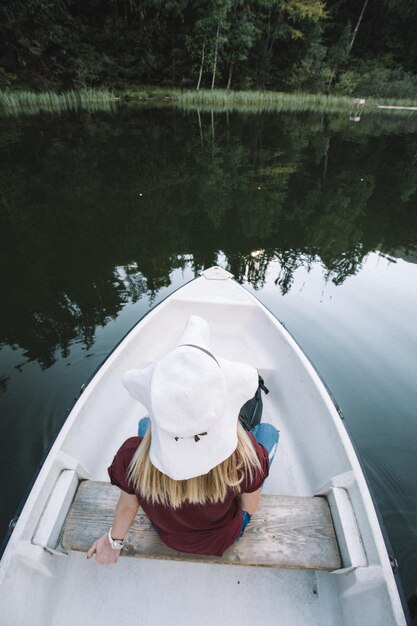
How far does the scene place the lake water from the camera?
247 cm

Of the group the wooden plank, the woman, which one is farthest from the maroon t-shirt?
the wooden plank

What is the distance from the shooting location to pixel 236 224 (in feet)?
18.4

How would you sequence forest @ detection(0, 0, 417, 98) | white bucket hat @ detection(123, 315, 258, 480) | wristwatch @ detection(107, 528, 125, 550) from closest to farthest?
white bucket hat @ detection(123, 315, 258, 480) → wristwatch @ detection(107, 528, 125, 550) → forest @ detection(0, 0, 417, 98)

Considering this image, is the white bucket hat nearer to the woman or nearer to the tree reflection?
the woman

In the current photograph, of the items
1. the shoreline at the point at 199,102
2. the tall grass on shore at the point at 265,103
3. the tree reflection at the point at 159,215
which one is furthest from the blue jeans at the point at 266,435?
the tall grass on shore at the point at 265,103

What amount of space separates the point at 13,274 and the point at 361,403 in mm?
4346

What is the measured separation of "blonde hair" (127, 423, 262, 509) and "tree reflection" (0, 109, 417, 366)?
2404 mm

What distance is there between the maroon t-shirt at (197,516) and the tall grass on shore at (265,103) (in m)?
20.1

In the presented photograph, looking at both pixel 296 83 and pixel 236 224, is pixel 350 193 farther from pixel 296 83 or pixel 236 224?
pixel 296 83

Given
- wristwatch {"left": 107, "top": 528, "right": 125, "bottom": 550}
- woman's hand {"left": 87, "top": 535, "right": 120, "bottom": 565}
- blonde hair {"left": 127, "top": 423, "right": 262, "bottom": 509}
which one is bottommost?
woman's hand {"left": 87, "top": 535, "right": 120, "bottom": 565}

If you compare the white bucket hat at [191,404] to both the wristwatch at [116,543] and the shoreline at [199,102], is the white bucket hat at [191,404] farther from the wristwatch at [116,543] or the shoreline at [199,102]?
the shoreline at [199,102]

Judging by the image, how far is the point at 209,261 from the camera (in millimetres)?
4680

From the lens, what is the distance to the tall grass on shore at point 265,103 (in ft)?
60.1

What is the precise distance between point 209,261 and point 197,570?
3815 millimetres
